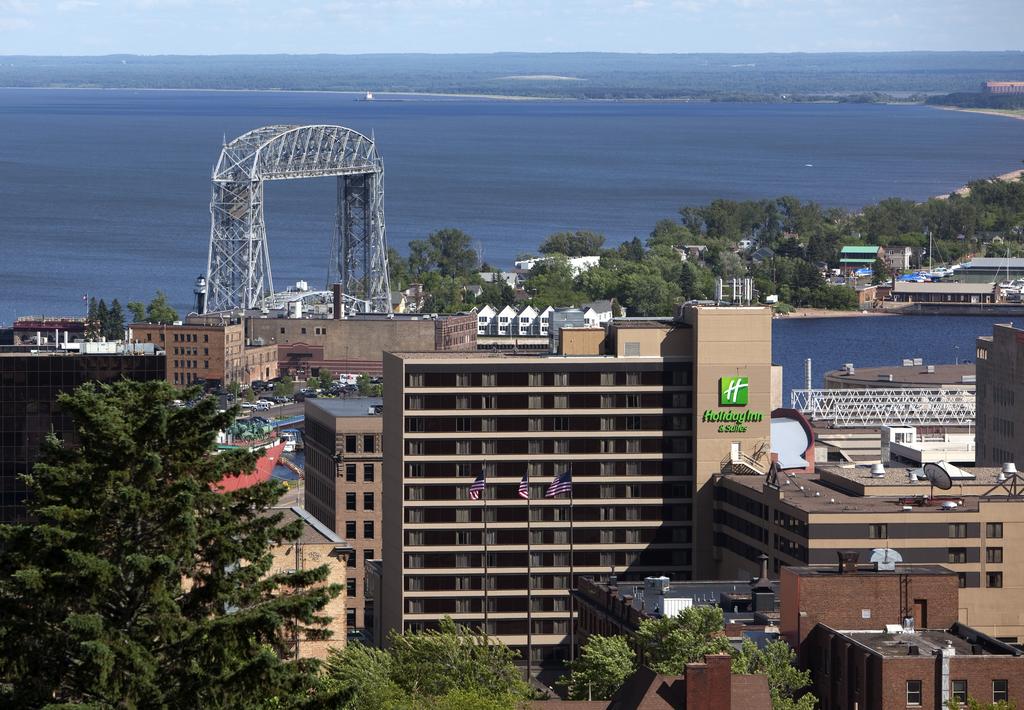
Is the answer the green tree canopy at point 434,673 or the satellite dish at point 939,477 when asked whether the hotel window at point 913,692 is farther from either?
the satellite dish at point 939,477

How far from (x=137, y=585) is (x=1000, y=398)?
254 ft

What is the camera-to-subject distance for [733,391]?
72.5m

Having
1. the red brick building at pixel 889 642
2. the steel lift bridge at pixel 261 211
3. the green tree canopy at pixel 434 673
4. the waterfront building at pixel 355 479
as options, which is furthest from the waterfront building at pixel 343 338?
the green tree canopy at pixel 434 673

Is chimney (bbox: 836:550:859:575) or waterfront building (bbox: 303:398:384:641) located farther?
waterfront building (bbox: 303:398:384:641)

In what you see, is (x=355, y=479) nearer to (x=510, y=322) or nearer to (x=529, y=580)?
(x=529, y=580)

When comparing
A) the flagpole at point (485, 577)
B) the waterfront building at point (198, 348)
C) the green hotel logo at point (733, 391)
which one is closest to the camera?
the flagpole at point (485, 577)

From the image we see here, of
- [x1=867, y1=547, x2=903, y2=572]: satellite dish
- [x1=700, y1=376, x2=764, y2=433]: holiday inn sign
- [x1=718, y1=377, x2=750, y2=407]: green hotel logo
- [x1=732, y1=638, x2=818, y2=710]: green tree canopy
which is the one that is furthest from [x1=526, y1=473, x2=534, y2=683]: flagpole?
[x1=732, y1=638, x2=818, y2=710]: green tree canopy

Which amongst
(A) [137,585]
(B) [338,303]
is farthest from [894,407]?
(A) [137,585]

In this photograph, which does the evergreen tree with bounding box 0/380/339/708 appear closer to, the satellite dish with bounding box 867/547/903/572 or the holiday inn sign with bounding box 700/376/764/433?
the satellite dish with bounding box 867/547/903/572

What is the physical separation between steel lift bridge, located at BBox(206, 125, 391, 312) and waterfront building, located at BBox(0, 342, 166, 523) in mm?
80549

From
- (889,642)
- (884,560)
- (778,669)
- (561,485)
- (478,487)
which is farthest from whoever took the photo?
(478,487)

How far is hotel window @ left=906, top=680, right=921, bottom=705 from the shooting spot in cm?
4422

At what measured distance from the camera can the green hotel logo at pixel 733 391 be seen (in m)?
72.4

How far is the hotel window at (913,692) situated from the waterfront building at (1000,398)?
5214cm
